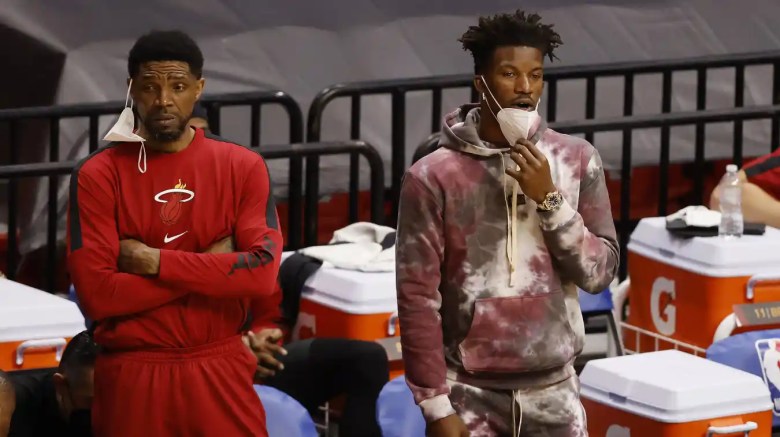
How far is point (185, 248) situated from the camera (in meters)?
4.81

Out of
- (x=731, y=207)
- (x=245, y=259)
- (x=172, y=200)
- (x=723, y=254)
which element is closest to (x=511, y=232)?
(x=245, y=259)

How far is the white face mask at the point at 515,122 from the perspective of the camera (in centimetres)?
423

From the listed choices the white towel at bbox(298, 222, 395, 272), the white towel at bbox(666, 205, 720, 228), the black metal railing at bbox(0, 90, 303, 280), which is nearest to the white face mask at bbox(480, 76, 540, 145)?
the white towel at bbox(298, 222, 395, 272)

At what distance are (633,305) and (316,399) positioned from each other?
1.65 m

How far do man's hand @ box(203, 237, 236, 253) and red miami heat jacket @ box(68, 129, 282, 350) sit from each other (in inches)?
0.5

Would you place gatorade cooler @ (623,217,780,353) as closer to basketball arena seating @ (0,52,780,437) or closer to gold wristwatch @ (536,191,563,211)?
basketball arena seating @ (0,52,780,437)

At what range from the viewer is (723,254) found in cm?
671

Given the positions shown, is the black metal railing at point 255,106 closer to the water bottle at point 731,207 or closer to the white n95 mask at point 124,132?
the water bottle at point 731,207

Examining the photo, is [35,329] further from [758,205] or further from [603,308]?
[758,205]

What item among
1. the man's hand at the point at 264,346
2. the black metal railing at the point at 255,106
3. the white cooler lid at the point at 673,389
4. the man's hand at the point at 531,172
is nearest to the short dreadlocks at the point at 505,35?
the man's hand at the point at 531,172

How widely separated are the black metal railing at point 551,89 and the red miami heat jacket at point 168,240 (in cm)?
317

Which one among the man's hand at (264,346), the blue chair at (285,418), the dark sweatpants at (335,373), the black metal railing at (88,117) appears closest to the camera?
the man's hand at (264,346)

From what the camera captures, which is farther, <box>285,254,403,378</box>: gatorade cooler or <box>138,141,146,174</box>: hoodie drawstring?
<box>285,254,403,378</box>: gatorade cooler

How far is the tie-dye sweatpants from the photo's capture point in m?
4.35
